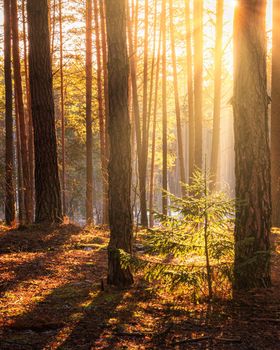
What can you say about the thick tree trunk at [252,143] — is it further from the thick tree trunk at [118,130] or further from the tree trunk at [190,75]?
the tree trunk at [190,75]

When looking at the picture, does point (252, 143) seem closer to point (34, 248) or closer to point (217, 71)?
point (34, 248)

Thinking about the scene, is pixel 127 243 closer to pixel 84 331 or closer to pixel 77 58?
pixel 84 331

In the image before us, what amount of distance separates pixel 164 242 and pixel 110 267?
3.28 feet

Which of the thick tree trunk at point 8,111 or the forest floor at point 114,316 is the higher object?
the thick tree trunk at point 8,111

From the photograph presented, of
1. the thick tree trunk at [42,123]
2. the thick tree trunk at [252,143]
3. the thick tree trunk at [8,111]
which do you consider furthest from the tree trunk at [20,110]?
the thick tree trunk at [252,143]

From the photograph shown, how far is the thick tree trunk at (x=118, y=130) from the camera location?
5.04 metres

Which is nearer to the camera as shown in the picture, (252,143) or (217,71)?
(252,143)

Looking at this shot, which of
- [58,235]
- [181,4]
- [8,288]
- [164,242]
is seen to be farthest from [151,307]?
[181,4]

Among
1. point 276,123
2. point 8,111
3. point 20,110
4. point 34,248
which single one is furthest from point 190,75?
point 34,248

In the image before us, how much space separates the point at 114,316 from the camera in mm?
4094

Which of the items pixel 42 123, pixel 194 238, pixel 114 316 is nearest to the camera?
pixel 114 316

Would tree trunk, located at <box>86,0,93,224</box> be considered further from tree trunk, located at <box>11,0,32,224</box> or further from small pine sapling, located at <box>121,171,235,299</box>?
small pine sapling, located at <box>121,171,235,299</box>

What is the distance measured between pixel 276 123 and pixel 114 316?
8237 mm

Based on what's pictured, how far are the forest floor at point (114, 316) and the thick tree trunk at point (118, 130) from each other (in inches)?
28.3
